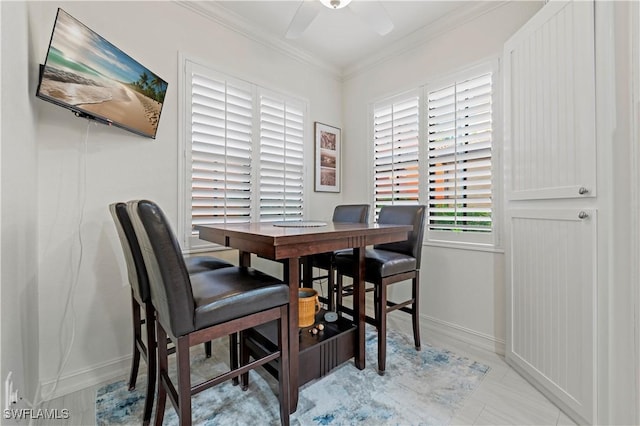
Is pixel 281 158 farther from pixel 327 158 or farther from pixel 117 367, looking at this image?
pixel 117 367

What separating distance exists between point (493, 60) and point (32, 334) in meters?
3.47

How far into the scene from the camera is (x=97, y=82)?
1.56 metres

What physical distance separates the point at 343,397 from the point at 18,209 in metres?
1.84

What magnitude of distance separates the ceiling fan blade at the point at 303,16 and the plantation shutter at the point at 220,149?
727mm

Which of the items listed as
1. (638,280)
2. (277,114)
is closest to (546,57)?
(638,280)

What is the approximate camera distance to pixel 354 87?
330 centimetres

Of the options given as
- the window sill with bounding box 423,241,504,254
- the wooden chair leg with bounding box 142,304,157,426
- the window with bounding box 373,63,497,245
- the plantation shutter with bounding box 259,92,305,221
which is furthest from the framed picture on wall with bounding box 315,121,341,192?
the wooden chair leg with bounding box 142,304,157,426

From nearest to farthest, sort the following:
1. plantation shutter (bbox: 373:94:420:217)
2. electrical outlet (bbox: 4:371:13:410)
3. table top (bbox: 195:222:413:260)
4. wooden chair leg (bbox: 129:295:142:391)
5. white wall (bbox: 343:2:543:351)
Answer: electrical outlet (bbox: 4:371:13:410)
table top (bbox: 195:222:413:260)
wooden chair leg (bbox: 129:295:142:391)
white wall (bbox: 343:2:543:351)
plantation shutter (bbox: 373:94:420:217)

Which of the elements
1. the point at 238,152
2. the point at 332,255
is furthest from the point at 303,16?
the point at 332,255

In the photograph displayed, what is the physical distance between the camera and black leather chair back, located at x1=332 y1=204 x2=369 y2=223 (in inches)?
102

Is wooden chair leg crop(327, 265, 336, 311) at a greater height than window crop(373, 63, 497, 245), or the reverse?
window crop(373, 63, 497, 245)

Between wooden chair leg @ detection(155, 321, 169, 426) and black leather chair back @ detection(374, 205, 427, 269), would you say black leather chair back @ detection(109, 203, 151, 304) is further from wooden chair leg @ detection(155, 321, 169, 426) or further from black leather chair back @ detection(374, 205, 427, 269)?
black leather chair back @ detection(374, 205, 427, 269)

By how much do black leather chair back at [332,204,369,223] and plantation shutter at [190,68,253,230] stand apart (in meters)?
0.91

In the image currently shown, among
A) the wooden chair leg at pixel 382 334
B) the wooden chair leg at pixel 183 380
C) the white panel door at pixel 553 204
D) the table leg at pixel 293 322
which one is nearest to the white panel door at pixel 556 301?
the white panel door at pixel 553 204
